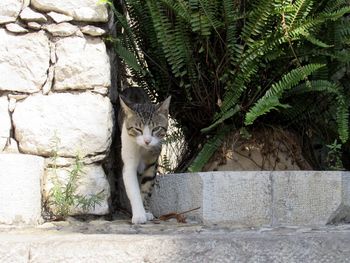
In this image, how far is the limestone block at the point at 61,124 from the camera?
333 cm

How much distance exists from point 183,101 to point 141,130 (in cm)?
39

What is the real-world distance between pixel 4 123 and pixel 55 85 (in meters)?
0.33

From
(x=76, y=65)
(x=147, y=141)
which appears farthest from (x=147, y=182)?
(x=76, y=65)

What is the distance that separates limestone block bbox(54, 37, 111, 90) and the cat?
275 millimetres

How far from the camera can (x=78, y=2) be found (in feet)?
11.2

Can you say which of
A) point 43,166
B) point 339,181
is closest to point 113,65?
point 43,166

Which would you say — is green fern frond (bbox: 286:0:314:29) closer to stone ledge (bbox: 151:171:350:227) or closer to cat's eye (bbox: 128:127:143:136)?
stone ledge (bbox: 151:171:350:227)

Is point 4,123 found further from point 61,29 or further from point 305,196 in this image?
point 305,196

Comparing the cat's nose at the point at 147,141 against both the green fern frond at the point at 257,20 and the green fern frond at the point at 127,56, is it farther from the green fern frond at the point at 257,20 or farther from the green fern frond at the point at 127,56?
the green fern frond at the point at 257,20

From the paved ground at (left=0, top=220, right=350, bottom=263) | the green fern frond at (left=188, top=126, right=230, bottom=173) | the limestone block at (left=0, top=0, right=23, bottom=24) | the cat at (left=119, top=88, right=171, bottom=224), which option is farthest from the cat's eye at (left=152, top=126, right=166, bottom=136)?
the paved ground at (left=0, top=220, right=350, bottom=263)

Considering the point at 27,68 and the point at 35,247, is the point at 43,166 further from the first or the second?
the point at 35,247

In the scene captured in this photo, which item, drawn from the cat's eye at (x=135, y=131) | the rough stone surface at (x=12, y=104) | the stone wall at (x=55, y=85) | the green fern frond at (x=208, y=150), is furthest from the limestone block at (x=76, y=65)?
the green fern frond at (x=208, y=150)

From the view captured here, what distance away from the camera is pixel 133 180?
3520mm

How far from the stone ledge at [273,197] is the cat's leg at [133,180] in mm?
340
